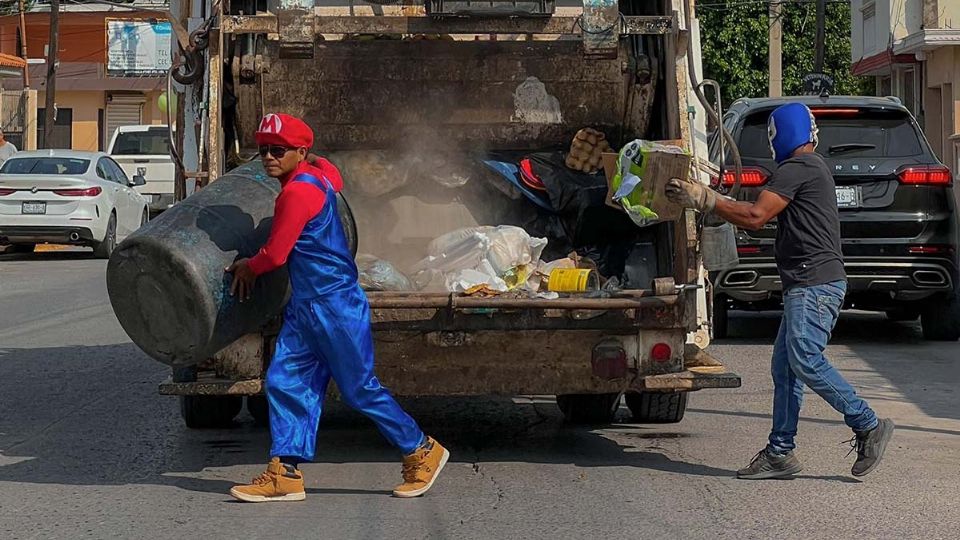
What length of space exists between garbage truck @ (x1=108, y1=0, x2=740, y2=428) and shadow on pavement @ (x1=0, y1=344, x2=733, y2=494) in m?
0.28

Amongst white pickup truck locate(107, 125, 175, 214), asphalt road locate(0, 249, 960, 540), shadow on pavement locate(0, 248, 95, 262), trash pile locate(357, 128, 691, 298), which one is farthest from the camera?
white pickup truck locate(107, 125, 175, 214)

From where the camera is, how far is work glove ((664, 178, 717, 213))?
662cm

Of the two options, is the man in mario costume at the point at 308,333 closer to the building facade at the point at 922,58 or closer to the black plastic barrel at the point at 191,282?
the black plastic barrel at the point at 191,282

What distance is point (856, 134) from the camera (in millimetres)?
11727

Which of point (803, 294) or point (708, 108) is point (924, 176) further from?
point (803, 294)

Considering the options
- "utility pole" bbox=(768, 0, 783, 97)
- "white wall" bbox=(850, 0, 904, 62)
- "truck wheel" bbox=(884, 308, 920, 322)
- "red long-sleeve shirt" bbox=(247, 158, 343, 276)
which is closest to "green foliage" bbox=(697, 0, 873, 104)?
"white wall" bbox=(850, 0, 904, 62)

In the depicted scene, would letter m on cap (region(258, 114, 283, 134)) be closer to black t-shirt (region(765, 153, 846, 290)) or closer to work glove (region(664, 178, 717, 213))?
work glove (region(664, 178, 717, 213))

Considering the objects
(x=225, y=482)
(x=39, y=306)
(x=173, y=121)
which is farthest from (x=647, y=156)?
(x=39, y=306)

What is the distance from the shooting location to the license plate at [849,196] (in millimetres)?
11555

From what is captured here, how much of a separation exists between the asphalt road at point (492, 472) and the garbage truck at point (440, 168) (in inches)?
15.2

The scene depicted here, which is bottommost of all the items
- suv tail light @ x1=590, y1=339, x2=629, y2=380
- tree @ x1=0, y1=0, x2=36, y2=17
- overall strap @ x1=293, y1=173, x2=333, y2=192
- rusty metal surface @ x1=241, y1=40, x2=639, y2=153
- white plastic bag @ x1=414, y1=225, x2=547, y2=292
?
suv tail light @ x1=590, y1=339, x2=629, y2=380

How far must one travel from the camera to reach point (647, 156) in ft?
22.8

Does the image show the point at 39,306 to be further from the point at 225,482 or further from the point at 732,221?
the point at 732,221

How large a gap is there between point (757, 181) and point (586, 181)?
10.2ft
